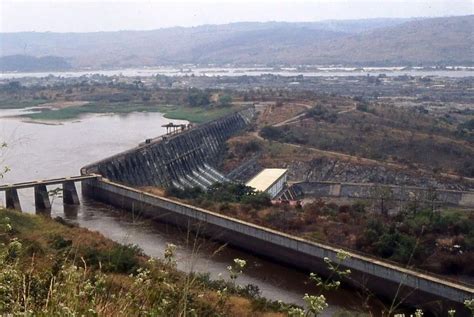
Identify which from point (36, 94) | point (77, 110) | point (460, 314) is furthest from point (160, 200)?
point (36, 94)

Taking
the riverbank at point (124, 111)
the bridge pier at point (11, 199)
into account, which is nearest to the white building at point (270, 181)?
the bridge pier at point (11, 199)

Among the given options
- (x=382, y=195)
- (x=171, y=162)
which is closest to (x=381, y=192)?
(x=382, y=195)

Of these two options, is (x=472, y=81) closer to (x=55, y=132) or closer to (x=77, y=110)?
(x=77, y=110)

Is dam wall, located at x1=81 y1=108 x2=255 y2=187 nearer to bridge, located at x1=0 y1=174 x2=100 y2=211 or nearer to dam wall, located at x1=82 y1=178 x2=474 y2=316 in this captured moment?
bridge, located at x1=0 y1=174 x2=100 y2=211

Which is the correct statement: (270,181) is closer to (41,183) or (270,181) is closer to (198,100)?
(41,183)

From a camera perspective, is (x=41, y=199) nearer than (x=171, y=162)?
Yes

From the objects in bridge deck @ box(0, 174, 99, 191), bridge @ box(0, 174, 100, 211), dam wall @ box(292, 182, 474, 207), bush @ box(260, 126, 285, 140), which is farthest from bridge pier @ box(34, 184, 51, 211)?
bush @ box(260, 126, 285, 140)
